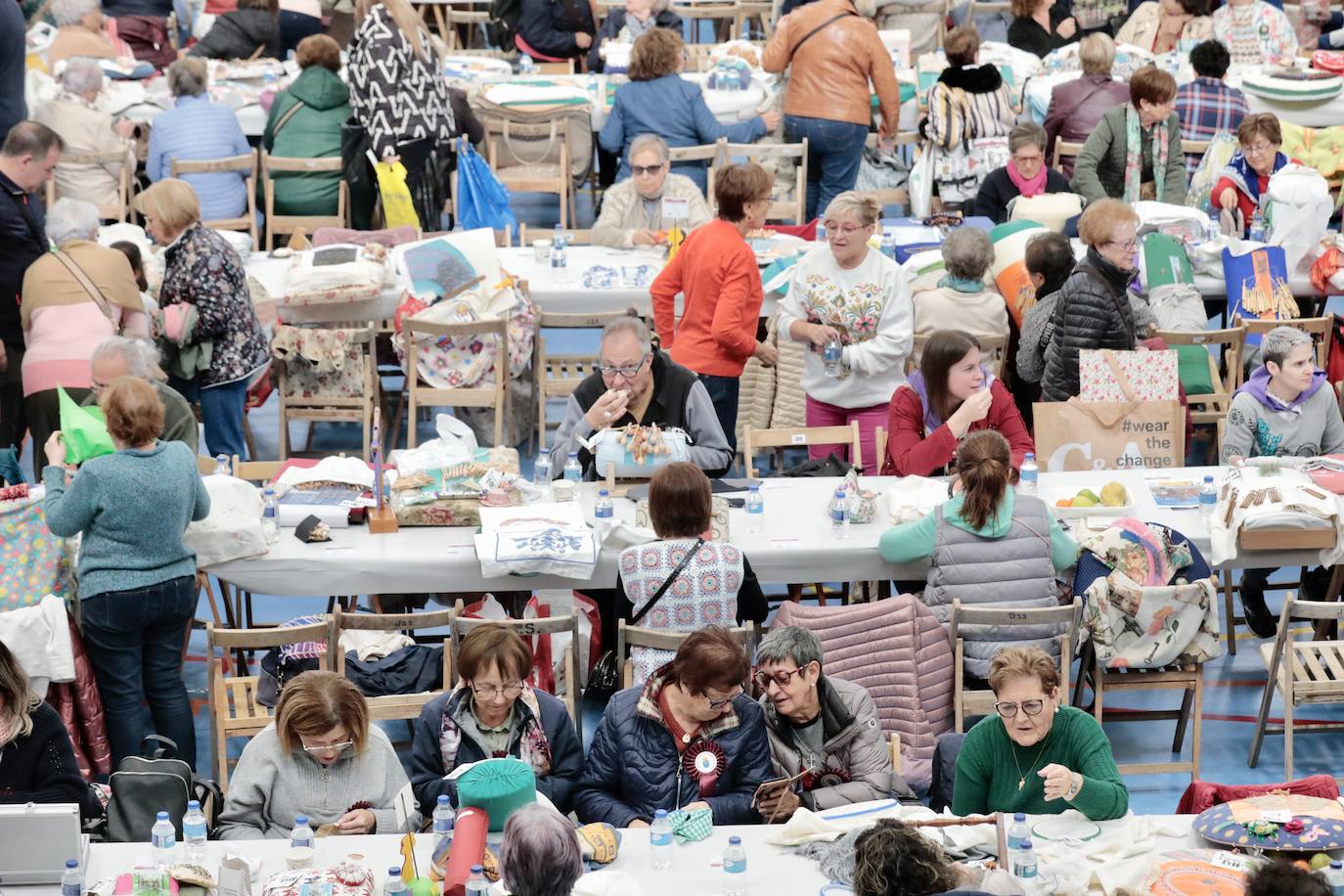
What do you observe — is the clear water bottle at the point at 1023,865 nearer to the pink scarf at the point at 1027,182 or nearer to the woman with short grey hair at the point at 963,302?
the woman with short grey hair at the point at 963,302


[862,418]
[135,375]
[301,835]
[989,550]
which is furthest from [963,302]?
[301,835]

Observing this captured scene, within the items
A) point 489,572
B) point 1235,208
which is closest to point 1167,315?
point 1235,208

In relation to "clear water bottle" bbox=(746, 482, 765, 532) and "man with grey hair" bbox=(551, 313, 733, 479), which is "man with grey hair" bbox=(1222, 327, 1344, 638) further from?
"man with grey hair" bbox=(551, 313, 733, 479)

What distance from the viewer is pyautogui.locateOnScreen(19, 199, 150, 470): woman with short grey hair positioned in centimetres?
745

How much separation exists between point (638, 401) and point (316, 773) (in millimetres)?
2298

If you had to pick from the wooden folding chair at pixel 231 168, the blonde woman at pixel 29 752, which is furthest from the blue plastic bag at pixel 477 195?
the blonde woman at pixel 29 752

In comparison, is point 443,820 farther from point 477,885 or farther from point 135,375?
point 135,375

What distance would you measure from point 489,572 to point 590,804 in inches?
50.1

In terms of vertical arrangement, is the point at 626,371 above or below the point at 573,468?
above

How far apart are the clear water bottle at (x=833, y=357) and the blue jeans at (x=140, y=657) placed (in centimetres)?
271

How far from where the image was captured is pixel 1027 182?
9797 millimetres

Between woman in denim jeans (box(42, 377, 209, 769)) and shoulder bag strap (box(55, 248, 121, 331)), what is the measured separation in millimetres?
1512

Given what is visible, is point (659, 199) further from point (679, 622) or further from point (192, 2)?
point (192, 2)

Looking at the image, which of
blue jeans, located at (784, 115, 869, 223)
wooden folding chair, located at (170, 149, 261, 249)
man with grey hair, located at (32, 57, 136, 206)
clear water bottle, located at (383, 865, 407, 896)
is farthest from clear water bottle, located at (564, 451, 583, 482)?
man with grey hair, located at (32, 57, 136, 206)
